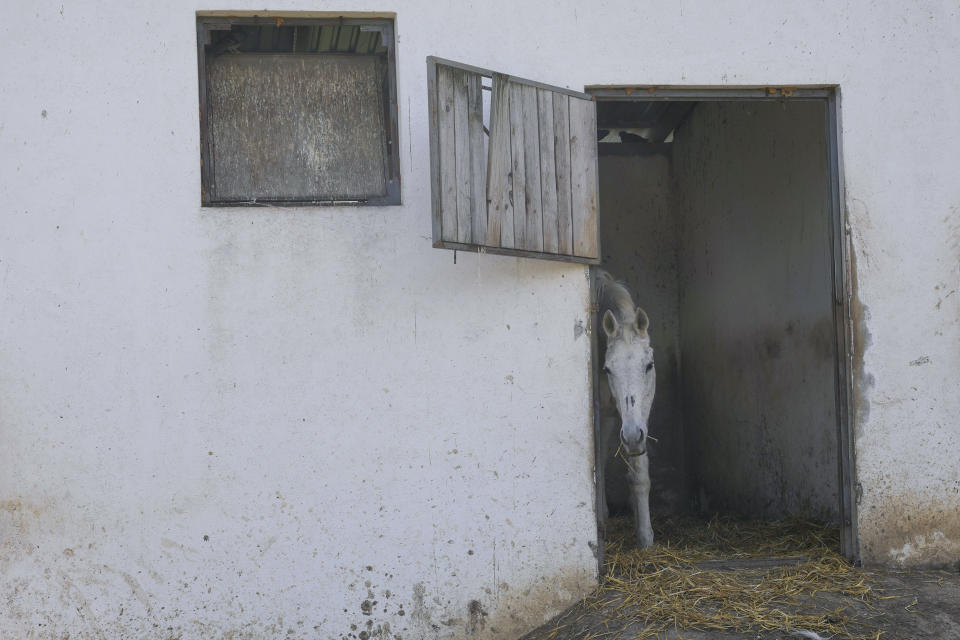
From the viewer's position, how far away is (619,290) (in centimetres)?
641

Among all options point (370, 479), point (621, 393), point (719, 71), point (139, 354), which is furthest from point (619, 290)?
point (139, 354)

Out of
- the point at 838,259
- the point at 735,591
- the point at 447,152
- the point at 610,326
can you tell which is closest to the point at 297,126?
the point at 447,152

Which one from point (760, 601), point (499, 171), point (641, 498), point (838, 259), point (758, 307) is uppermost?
point (499, 171)

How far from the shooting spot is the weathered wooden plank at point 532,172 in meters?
4.68

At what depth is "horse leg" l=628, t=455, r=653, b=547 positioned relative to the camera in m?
5.80

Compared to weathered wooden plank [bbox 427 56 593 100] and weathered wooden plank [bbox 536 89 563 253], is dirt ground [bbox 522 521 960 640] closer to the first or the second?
weathered wooden plank [bbox 536 89 563 253]

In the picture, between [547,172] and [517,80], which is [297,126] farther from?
[547,172]

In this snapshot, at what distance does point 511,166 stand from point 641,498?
8.02 feet

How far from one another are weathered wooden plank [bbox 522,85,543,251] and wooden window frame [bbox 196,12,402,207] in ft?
2.29

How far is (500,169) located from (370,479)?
170 centimetres

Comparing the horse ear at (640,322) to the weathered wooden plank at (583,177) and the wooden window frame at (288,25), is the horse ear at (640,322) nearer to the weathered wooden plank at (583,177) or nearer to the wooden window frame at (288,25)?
the weathered wooden plank at (583,177)

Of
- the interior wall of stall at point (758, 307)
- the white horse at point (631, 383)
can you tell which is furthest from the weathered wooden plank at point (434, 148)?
the interior wall of stall at point (758, 307)

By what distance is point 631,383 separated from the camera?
5496mm

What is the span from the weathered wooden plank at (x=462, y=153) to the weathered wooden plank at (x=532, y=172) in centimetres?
33
